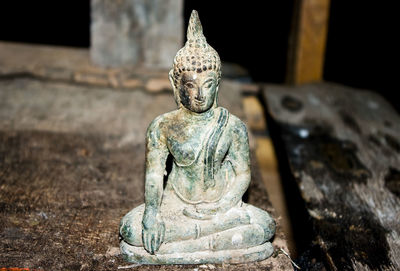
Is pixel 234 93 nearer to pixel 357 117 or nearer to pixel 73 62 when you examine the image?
pixel 357 117

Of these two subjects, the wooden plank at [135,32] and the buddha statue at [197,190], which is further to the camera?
the wooden plank at [135,32]

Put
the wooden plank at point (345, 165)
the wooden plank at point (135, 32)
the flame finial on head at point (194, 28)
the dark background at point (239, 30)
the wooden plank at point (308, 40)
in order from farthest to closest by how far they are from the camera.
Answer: the dark background at point (239, 30) < the wooden plank at point (308, 40) < the wooden plank at point (135, 32) < the wooden plank at point (345, 165) < the flame finial on head at point (194, 28)

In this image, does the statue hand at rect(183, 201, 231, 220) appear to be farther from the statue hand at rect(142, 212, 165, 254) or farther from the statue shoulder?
the statue shoulder

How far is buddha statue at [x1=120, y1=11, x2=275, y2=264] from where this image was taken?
2.35 meters

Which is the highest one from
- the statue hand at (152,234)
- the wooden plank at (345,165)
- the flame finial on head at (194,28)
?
the flame finial on head at (194,28)

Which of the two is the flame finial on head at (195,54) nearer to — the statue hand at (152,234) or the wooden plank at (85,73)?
the statue hand at (152,234)

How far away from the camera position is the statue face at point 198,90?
230 cm

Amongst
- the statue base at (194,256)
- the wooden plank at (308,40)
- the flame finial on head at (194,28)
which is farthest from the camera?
the wooden plank at (308,40)

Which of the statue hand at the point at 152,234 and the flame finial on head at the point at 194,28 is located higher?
the flame finial on head at the point at 194,28

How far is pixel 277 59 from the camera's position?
8.59 m

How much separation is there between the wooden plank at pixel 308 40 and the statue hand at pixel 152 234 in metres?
3.91

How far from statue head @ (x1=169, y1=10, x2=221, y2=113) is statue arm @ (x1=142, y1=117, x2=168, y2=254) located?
0.28 metres

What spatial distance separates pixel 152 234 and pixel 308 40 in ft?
13.3

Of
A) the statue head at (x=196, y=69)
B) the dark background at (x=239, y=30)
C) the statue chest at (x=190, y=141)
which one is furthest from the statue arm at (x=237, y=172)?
the dark background at (x=239, y=30)
